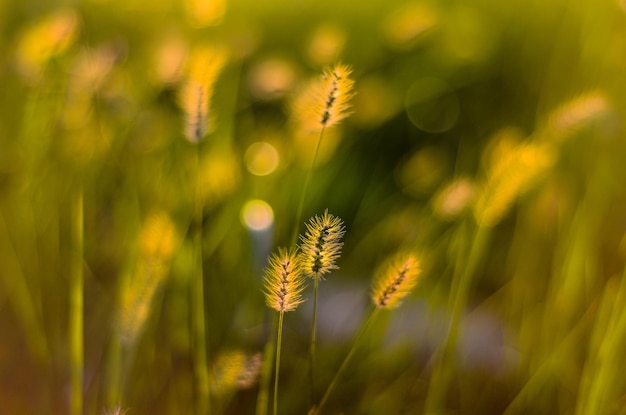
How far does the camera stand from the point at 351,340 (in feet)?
2.09

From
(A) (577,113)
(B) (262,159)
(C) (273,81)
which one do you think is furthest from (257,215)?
(A) (577,113)

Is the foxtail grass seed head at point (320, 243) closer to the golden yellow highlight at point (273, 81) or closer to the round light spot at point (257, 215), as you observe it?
the round light spot at point (257, 215)

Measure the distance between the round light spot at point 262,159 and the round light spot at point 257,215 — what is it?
0.15 feet

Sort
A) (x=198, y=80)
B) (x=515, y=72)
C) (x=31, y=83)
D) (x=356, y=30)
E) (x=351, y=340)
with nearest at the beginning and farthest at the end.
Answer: (x=198, y=80)
(x=351, y=340)
(x=31, y=83)
(x=515, y=72)
(x=356, y=30)

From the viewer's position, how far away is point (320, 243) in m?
0.39

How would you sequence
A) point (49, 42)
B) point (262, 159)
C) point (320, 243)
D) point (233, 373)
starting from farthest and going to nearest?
point (262, 159) < point (49, 42) < point (233, 373) < point (320, 243)

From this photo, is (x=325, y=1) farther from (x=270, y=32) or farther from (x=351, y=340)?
(x=351, y=340)

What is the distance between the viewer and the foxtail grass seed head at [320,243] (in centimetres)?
39

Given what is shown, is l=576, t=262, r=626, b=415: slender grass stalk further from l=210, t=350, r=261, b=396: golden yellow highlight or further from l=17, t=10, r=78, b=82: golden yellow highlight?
l=17, t=10, r=78, b=82: golden yellow highlight

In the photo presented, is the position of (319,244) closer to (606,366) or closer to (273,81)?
(606,366)

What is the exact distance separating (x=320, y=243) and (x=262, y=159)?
358 mm

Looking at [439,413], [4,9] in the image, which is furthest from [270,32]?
[439,413]

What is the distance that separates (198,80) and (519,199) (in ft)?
1.56

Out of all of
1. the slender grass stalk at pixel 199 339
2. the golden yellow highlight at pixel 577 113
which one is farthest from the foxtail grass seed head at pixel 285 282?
the golden yellow highlight at pixel 577 113
